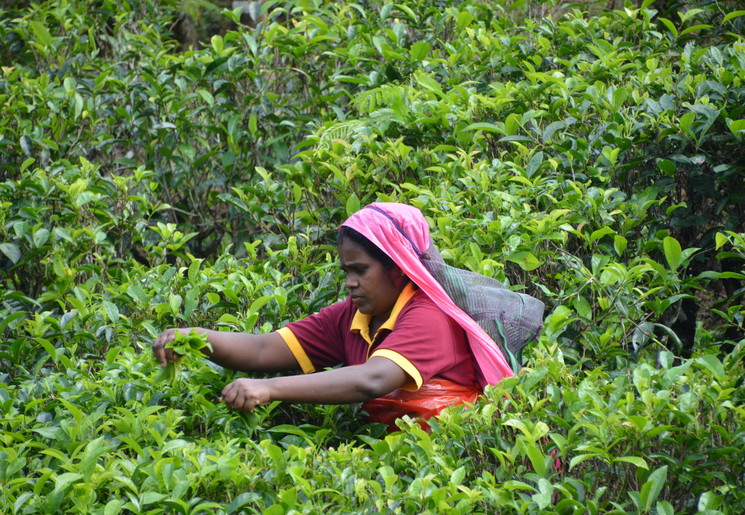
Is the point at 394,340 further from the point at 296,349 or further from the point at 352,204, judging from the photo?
the point at 352,204

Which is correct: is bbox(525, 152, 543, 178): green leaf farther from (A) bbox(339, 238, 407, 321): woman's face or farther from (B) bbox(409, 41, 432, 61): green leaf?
(B) bbox(409, 41, 432, 61): green leaf

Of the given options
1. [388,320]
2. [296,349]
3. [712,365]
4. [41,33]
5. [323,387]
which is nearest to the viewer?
[712,365]

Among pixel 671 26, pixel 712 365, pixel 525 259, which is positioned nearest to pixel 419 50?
pixel 671 26

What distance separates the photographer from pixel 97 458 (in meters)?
2.40

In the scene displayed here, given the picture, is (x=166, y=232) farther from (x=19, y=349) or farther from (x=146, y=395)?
(x=146, y=395)

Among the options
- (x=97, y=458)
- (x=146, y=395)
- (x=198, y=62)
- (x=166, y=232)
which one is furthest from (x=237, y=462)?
(x=198, y=62)

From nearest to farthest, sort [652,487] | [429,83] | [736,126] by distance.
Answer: [652,487]
[736,126]
[429,83]

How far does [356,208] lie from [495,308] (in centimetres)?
101

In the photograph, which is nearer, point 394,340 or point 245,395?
→ point 245,395

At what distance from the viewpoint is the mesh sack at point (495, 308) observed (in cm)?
302

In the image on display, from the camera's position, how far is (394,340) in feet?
9.50

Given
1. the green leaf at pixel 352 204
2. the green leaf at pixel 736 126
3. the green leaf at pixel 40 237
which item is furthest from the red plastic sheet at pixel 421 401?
the green leaf at pixel 40 237

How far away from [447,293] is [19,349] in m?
1.61

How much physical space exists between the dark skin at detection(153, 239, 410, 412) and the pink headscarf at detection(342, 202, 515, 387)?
0.08m
